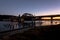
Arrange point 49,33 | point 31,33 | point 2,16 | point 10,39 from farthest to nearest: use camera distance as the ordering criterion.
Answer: point 2,16
point 49,33
point 31,33
point 10,39

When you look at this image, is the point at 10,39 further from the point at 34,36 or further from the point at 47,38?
the point at 47,38

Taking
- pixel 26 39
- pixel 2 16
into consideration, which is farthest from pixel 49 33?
pixel 2 16

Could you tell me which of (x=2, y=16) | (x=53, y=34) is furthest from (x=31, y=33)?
(x=2, y=16)

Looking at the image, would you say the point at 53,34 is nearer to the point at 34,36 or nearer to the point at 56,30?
the point at 56,30

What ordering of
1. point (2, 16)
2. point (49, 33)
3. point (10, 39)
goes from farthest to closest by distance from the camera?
point (2, 16), point (49, 33), point (10, 39)

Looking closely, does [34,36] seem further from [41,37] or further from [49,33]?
[49,33]

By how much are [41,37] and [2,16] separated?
5693mm

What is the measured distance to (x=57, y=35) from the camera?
239 centimetres

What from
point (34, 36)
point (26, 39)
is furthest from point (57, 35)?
point (26, 39)

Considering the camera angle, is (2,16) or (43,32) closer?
(43,32)

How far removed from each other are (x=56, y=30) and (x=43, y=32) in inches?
10.9

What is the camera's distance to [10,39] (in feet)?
6.84

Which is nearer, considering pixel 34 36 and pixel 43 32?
pixel 34 36

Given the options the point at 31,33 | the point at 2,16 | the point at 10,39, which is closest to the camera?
the point at 10,39
